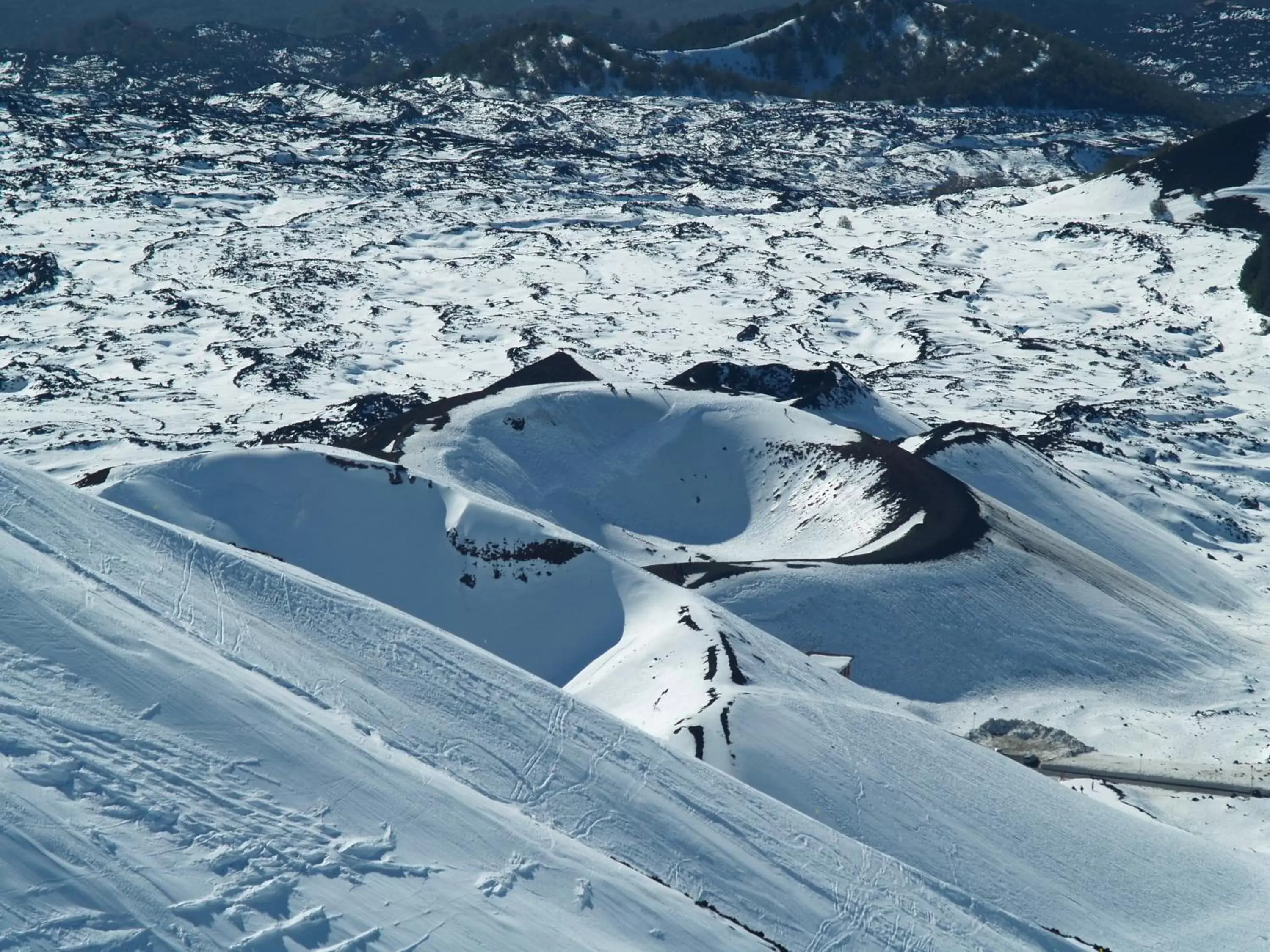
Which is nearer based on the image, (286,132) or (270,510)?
(270,510)

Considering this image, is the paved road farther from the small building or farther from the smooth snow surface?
the smooth snow surface

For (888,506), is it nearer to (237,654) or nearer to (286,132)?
(237,654)

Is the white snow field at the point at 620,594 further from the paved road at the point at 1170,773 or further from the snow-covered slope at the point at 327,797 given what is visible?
the paved road at the point at 1170,773

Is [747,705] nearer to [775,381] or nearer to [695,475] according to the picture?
[695,475]

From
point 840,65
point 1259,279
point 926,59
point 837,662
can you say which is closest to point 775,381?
point 837,662

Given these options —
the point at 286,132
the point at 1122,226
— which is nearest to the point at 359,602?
the point at 1122,226

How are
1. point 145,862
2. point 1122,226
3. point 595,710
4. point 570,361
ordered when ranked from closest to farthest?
point 145,862 → point 595,710 → point 570,361 → point 1122,226

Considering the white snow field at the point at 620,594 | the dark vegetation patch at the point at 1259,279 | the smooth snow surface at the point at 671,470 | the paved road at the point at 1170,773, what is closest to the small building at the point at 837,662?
the white snow field at the point at 620,594
